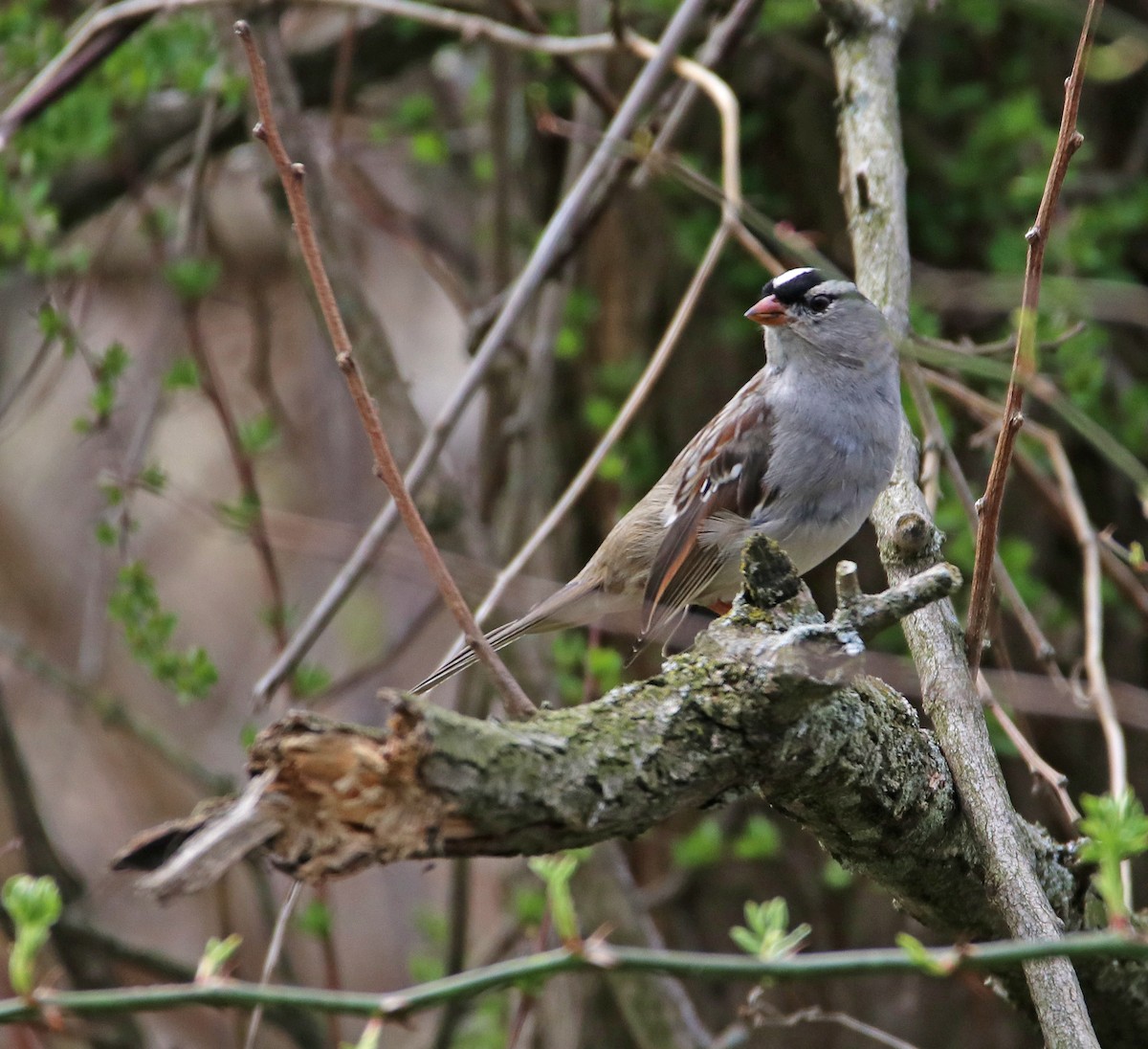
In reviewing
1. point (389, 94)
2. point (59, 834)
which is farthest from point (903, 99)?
point (59, 834)

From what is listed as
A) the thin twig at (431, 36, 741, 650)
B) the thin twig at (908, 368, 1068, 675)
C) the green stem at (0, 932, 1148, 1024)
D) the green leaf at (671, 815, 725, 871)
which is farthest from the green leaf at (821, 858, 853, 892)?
the green stem at (0, 932, 1148, 1024)

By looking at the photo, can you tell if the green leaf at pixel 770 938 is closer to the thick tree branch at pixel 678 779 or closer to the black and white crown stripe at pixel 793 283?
the thick tree branch at pixel 678 779

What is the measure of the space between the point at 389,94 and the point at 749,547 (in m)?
4.37

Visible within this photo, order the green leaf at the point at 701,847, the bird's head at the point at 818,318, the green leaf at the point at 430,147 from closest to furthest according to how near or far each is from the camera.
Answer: the bird's head at the point at 818,318 < the green leaf at the point at 701,847 < the green leaf at the point at 430,147

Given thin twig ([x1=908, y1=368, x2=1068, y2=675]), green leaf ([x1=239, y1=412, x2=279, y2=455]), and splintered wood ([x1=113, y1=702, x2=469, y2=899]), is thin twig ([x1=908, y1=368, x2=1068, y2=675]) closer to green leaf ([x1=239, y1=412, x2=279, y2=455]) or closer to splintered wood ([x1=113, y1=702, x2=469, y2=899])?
splintered wood ([x1=113, y1=702, x2=469, y2=899])

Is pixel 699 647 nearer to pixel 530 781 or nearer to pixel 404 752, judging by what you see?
pixel 530 781

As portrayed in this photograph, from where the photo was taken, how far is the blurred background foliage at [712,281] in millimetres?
3590

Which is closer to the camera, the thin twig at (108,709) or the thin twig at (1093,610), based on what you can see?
the thin twig at (1093,610)

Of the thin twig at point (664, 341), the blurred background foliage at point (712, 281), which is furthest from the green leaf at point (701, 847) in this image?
the thin twig at point (664, 341)

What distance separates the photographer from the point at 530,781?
4.48ft

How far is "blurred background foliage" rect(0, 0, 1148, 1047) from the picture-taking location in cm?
359

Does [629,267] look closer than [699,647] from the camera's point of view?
No

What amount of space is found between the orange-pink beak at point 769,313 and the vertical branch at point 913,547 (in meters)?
0.47

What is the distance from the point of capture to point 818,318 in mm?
Answer: 3336
